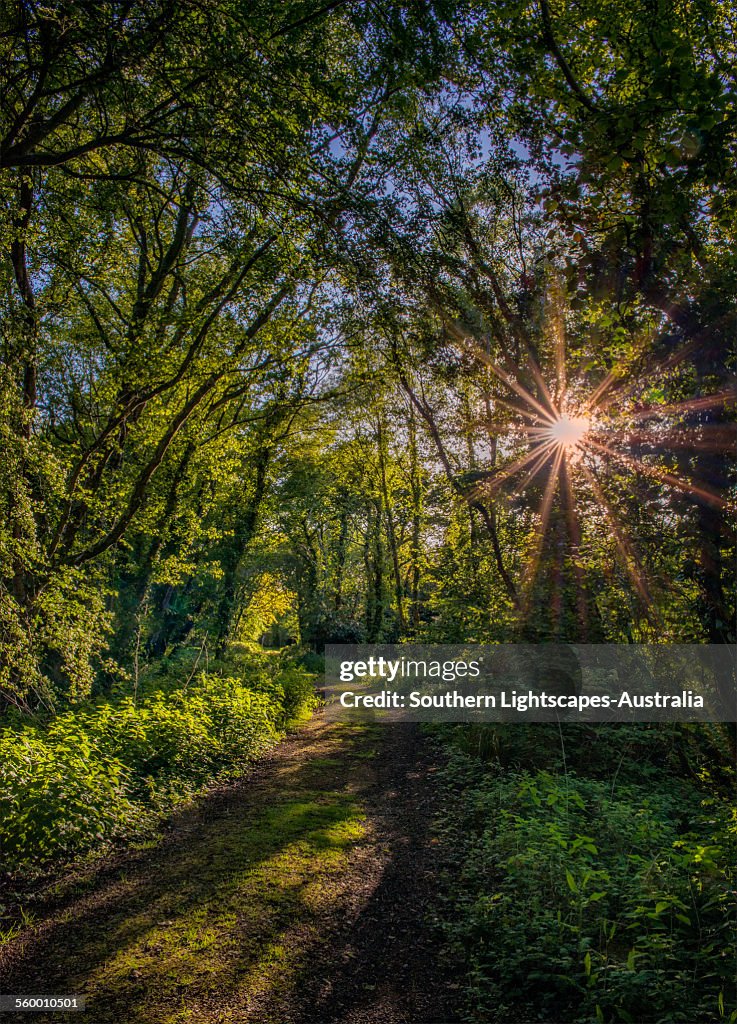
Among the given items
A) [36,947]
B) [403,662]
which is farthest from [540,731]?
[403,662]

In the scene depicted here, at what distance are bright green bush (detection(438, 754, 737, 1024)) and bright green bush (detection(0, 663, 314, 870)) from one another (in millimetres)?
3500

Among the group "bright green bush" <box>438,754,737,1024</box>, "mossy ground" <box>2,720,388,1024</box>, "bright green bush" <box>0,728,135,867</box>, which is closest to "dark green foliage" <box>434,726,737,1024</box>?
"bright green bush" <box>438,754,737,1024</box>

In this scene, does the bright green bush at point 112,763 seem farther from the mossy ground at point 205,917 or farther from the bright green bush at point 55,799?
the mossy ground at point 205,917

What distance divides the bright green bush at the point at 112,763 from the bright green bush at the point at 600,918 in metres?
3.50

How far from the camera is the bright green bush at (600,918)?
A: 3127 mm

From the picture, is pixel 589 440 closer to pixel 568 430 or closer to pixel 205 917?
pixel 568 430

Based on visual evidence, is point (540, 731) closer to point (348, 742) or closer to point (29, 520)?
Result: point (348, 742)

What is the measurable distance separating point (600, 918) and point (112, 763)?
4911mm

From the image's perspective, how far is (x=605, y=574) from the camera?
741 centimetres

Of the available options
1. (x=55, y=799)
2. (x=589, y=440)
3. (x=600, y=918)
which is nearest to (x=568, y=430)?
(x=589, y=440)

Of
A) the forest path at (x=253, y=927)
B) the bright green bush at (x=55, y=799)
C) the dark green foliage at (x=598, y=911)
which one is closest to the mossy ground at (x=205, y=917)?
the forest path at (x=253, y=927)

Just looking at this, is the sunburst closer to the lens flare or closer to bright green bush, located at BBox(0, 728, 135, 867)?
the lens flare

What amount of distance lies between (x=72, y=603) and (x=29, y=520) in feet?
5.36

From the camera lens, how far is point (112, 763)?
19.3 feet
